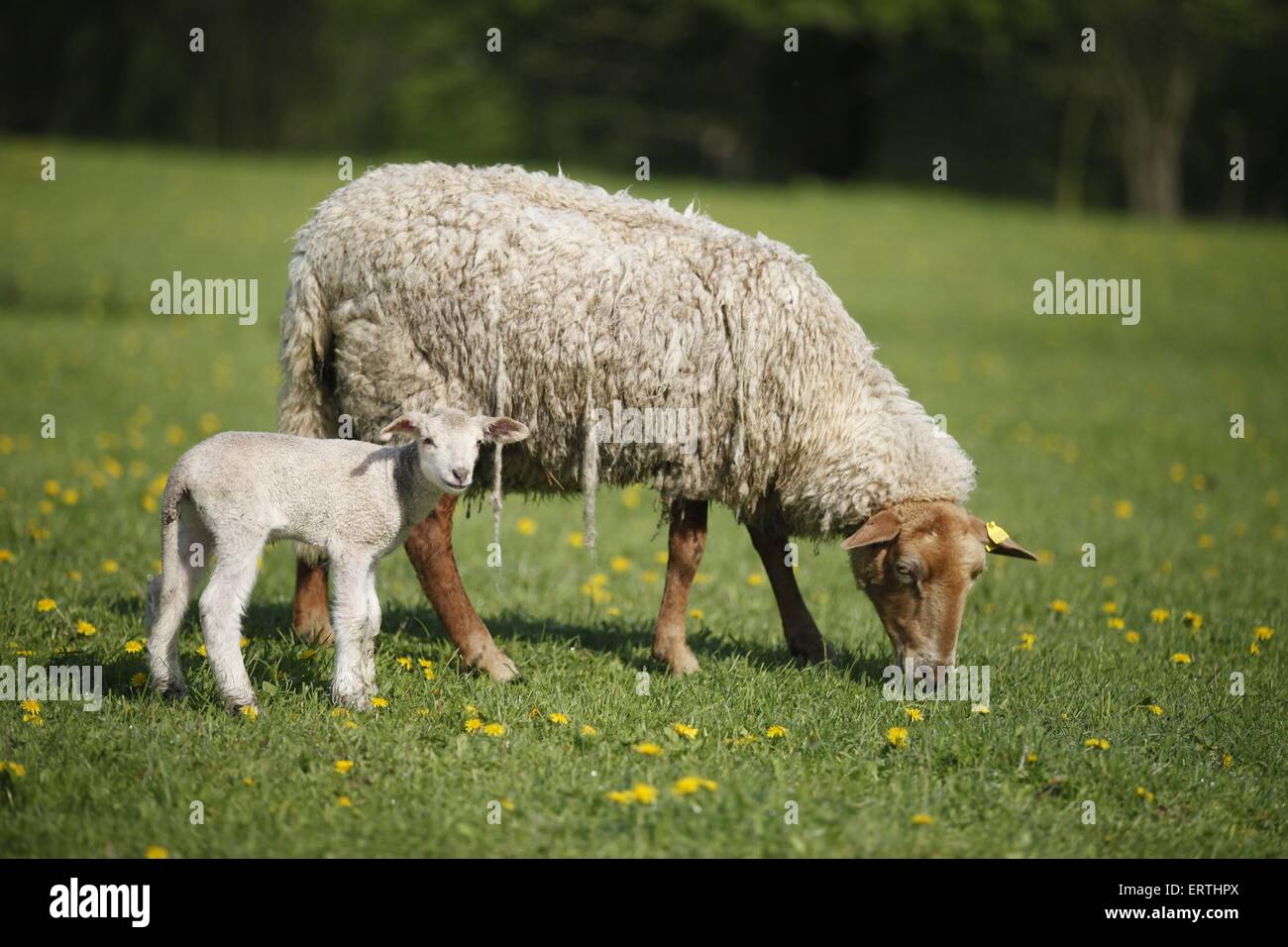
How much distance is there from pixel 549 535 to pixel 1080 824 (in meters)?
5.49

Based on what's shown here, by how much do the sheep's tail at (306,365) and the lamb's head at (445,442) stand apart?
125cm

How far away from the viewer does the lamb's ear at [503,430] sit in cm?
531

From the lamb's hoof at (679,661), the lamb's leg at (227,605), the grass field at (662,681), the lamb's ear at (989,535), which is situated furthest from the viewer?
the lamb's hoof at (679,661)

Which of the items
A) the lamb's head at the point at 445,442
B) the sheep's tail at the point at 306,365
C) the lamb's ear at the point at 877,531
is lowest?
the lamb's ear at the point at 877,531

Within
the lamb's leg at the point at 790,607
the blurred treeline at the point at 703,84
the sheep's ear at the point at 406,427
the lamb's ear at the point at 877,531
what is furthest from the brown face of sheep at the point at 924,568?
the blurred treeline at the point at 703,84

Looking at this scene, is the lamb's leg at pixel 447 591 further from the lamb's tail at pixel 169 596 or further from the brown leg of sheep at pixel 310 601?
the lamb's tail at pixel 169 596

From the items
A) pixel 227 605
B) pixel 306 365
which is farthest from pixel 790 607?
pixel 227 605

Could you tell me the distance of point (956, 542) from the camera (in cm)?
580

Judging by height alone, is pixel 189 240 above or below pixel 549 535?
above

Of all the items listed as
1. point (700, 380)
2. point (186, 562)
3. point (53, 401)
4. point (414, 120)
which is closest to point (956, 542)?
point (700, 380)

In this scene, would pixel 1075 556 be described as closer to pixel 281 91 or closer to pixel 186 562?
pixel 186 562

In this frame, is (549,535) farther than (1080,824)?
Yes

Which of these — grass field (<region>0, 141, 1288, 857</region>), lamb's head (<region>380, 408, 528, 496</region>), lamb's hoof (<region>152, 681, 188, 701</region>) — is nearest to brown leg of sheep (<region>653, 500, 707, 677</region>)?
grass field (<region>0, 141, 1288, 857</region>)
